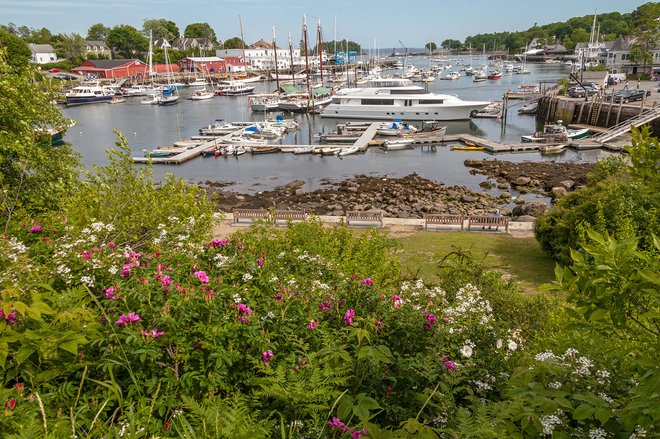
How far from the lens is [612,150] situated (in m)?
37.9

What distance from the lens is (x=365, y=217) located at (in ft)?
63.4

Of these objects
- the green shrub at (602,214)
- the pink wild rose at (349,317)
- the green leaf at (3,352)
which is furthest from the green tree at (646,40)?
the green leaf at (3,352)

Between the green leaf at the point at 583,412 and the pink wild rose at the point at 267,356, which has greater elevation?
the green leaf at the point at 583,412

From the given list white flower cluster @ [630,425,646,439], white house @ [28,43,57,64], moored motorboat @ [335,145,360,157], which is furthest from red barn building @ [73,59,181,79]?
white flower cluster @ [630,425,646,439]

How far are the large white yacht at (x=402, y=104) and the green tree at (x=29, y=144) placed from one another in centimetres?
4733

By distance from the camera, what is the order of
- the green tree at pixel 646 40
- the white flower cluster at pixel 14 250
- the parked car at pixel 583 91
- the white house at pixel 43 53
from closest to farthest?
the white flower cluster at pixel 14 250 < the parked car at pixel 583 91 < the green tree at pixel 646 40 < the white house at pixel 43 53

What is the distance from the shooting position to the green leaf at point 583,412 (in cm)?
275

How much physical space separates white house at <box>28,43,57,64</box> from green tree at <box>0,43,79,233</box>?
4736 inches

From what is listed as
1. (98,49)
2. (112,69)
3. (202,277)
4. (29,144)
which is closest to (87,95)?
(112,69)

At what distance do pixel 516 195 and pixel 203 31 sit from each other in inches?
6159

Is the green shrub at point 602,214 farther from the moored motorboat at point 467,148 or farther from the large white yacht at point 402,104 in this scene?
the large white yacht at point 402,104

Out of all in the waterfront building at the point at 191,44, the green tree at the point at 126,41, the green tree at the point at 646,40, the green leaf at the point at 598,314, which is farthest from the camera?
the waterfront building at the point at 191,44

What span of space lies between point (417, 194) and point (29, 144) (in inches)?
Answer: 910

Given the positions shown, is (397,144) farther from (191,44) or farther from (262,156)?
(191,44)
